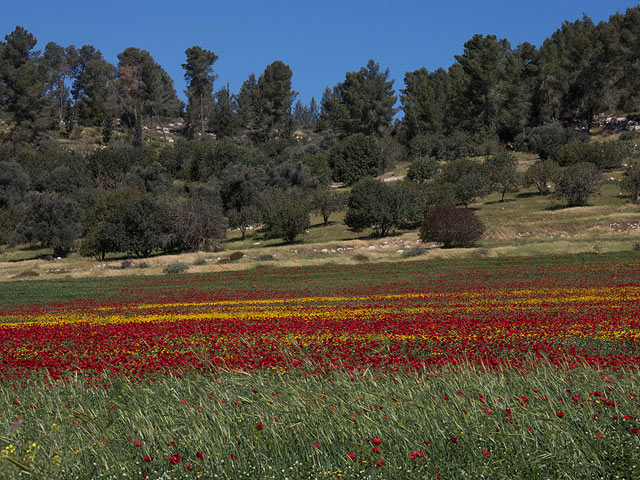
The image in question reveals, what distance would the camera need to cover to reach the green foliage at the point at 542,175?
93500 millimetres

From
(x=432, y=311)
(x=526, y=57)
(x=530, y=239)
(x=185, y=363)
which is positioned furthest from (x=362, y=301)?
(x=526, y=57)

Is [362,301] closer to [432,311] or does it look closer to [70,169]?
[432,311]

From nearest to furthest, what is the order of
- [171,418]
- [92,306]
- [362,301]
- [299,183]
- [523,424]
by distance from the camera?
[523,424] → [171,418] → [362,301] → [92,306] → [299,183]

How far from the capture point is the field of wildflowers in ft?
21.9

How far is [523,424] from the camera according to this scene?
7.26 meters

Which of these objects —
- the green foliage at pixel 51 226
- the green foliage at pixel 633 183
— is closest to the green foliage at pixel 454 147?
the green foliage at pixel 633 183

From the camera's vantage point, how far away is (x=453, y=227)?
63188mm

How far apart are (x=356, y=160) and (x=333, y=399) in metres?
125

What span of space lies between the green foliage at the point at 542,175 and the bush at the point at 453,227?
115 ft

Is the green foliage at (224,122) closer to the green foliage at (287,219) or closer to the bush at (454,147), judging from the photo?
the bush at (454,147)

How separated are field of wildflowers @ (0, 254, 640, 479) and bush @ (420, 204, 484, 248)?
42.7 metres

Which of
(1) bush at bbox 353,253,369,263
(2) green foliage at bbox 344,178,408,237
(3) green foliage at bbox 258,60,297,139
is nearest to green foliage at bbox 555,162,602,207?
(2) green foliage at bbox 344,178,408,237

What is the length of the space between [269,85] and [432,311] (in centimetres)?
15516

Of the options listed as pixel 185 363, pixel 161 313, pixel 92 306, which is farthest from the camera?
pixel 92 306
